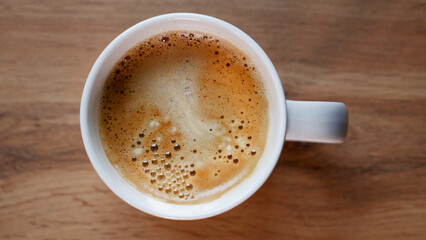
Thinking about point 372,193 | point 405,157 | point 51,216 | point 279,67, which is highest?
point 279,67

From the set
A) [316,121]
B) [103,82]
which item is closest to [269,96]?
[316,121]

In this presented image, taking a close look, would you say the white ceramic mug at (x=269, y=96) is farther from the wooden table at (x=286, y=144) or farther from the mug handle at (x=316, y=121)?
the wooden table at (x=286, y=144)

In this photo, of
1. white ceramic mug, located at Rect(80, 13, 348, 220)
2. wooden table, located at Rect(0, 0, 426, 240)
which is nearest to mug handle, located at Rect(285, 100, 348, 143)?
white ceramic mug, located at Rect(80, 13, 348, 220)

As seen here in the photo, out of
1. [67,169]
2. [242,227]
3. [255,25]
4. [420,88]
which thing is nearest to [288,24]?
[255,25]

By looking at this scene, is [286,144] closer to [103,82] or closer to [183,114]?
[183,114]

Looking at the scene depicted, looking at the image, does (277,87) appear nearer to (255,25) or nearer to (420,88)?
(255,25)

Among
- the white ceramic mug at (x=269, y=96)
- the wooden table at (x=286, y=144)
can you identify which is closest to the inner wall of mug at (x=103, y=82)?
the white ceramic mug at (x=269, y=96)

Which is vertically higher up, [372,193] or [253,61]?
[253,61]

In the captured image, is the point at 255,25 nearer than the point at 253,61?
No
